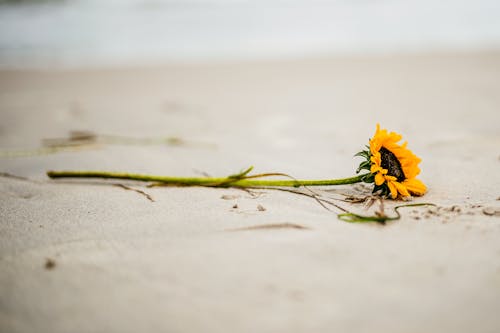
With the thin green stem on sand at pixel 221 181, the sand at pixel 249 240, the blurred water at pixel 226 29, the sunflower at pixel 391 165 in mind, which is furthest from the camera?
the blurred water at pixel 226 29

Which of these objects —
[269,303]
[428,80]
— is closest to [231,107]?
[428,80]

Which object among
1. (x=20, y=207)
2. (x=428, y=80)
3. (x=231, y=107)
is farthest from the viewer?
(x=428, y=80)

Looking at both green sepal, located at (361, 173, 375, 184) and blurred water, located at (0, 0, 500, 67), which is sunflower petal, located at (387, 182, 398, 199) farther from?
blurred water, located at (0, 0, 500, 67)

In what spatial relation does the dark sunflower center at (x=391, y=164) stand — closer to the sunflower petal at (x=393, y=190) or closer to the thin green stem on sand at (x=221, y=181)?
the sunflower petal at (x=393, y=190)

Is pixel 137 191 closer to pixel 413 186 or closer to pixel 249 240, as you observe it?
pixel 249 240

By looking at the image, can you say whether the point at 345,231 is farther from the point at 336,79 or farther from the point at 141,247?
the point at 336,79

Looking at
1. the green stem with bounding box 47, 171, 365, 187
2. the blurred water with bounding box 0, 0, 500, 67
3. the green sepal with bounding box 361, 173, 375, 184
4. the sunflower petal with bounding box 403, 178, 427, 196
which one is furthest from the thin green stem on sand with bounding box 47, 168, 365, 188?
the blurred water with bounding box 0, 0, 500, 67

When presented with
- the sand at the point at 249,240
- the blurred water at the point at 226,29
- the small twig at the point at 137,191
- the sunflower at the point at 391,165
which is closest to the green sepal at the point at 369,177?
the sunflower at the point at 391,165
